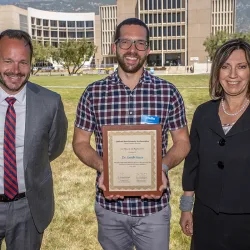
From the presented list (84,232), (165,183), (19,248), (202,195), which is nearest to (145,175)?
(165,183)

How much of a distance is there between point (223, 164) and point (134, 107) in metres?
0.81

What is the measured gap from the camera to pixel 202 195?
279 cm

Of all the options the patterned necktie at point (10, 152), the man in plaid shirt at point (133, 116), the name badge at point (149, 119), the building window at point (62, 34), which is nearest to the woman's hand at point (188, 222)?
the man in plaid shirt at point (133, 116)

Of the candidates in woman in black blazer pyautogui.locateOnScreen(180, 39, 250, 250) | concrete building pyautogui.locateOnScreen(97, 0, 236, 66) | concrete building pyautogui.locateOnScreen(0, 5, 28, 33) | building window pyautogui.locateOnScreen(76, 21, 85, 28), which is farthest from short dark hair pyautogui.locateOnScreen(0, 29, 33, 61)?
building window pyautogui.locateOnScreen(76, 21, 85, 28)

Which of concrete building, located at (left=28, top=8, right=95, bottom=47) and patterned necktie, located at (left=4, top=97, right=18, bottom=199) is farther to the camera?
concrete building, located at (left=28, top=8, right=95, bottom=47)

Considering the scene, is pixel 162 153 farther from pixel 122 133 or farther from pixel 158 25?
pixel 158 25

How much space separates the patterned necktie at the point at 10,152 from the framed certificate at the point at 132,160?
29.6 inches

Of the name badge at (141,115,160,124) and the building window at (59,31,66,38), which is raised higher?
the building window at (59,31,66,38)

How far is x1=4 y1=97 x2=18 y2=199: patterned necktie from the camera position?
8.98 ft

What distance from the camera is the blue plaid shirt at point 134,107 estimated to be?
9.08 feet

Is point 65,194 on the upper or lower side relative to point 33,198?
lower

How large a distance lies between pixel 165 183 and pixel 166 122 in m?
0.51

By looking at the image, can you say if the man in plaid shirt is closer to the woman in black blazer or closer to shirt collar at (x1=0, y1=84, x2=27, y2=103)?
the woman in black blazer

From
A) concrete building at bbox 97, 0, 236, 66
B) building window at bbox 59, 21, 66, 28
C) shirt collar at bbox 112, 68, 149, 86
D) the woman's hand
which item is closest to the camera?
→ shirt collar at bbox 112, 68, 149, 86
